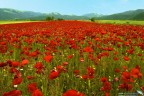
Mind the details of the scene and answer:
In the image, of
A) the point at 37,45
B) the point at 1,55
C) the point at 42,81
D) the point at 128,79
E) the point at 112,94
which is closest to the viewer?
the point at 128,79

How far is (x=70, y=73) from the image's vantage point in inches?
257

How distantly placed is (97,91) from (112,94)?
309mm

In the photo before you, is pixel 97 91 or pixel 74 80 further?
pixel 74 80

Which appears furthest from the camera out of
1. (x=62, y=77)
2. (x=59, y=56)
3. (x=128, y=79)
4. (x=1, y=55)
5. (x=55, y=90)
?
(x=1, y=55)

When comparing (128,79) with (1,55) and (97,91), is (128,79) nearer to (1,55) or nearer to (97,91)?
(97,91)

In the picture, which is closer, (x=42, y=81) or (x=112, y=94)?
(x=112, y=94)

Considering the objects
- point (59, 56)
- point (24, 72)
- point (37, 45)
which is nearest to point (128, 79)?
point (24, 72)

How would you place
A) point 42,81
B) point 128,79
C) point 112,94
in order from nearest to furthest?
point 128,79
point 112,94
point 42,81

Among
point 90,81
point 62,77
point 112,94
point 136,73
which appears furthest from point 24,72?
point 136,73

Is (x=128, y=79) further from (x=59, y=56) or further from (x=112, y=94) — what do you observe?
(x=59, y=56)

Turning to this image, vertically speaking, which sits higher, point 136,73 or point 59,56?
point 136,73

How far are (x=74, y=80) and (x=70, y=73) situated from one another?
0.64 m

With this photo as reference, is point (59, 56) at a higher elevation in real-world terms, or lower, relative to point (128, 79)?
→ lower

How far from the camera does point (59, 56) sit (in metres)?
8.23
